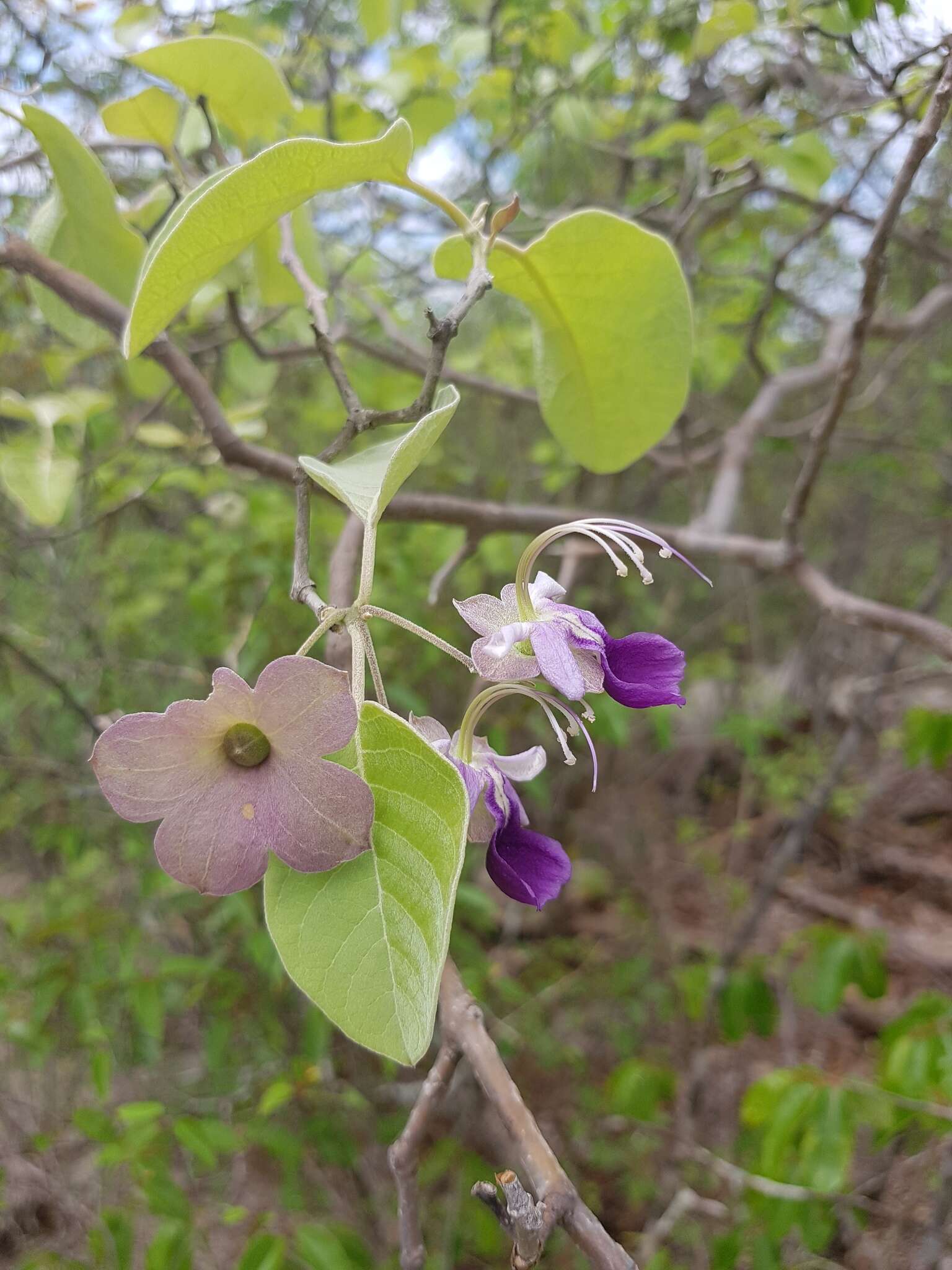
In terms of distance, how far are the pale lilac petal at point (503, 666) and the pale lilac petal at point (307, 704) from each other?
0.07 metres

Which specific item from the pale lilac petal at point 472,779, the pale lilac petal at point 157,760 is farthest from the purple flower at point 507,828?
the pale lilac petal at point 157,760

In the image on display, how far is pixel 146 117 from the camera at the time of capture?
808mm

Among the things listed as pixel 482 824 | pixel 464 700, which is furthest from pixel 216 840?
pixel 464 700

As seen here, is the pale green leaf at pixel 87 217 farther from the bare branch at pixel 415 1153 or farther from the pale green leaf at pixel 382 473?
the bare branch at pixel 415 1153

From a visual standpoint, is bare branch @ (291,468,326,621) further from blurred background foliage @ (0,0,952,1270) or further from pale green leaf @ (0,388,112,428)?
pale green leaf @ (0,388,112,428)

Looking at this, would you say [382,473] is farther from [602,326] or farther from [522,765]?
[602,326]

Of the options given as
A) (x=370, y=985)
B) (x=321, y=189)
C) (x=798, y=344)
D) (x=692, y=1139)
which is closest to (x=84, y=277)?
(x=321, y=189)

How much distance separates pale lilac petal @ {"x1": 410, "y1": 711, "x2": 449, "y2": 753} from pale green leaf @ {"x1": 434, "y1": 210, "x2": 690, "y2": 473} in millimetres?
347

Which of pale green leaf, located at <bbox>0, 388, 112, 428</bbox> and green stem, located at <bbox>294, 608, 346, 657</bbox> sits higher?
green stem, located at <bbox>294, 608, 346, 657</bbox>

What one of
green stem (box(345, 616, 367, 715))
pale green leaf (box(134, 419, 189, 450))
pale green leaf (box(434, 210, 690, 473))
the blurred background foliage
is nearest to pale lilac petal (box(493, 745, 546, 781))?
green stem (box(345, 616, 367, 715))

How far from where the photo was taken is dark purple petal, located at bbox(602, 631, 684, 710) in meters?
0.42

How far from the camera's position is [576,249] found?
0.61 metres

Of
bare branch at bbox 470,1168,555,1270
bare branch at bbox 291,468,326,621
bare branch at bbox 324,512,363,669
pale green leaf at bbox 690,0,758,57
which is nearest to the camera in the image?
bare branch at bbox 470,1168,555,1270

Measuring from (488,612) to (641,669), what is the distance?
84 millimetres
